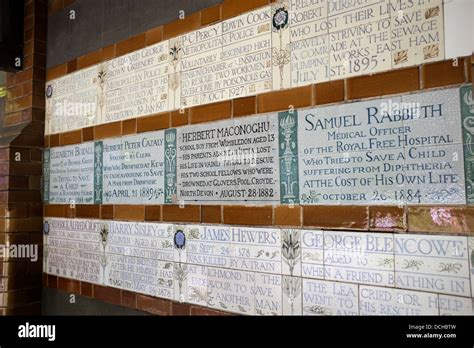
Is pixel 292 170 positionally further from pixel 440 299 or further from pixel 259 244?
pixel 440 299

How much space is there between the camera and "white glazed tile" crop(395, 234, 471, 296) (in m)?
1.49

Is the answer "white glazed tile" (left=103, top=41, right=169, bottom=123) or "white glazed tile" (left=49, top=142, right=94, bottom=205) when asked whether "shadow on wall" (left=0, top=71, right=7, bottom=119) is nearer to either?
"white glazed tile" (left=49, top=142, right=94, bottom=205)

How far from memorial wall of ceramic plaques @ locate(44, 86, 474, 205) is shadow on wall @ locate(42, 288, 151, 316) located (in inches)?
26.2

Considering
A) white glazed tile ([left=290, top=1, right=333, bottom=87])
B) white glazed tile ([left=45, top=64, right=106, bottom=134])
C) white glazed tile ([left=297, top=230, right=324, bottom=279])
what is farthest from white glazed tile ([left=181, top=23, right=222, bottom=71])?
white glazed tile ([left=297, top=230, right=324, bottom=279])

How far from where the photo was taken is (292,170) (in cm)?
193

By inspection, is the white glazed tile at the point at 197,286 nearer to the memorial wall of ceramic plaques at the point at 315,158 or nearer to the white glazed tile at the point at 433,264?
the memorial wall of ceramic plaques at the point at 315,158

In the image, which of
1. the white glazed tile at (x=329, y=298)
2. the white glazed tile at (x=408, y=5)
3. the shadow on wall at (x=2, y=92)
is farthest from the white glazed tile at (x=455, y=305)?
the shadow on wall at (x=2, y=92)

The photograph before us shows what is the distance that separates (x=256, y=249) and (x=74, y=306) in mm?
1655

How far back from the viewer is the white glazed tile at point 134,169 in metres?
2.49

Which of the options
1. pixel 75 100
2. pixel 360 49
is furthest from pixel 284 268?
pixel 75 100

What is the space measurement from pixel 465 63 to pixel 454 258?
0.69 meters

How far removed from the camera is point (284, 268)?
192 cm

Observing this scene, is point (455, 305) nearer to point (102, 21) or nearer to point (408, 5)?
point (408, 5)
